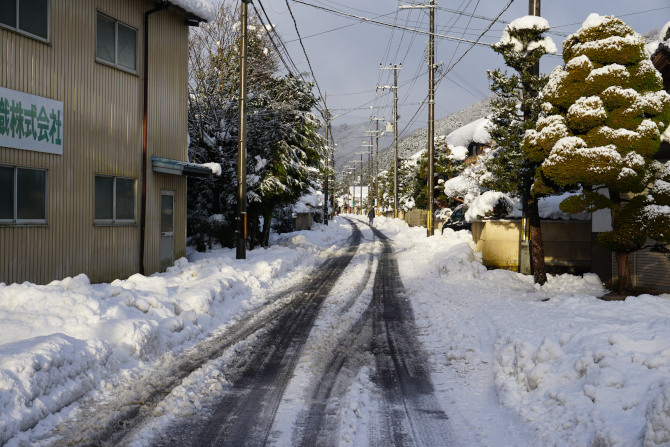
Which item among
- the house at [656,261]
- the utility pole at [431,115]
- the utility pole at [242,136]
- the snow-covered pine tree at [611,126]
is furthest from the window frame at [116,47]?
the utility pole at [431,115]

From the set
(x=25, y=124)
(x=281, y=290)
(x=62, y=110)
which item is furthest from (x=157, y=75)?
(x=281, y=290)

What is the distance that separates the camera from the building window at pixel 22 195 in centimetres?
971

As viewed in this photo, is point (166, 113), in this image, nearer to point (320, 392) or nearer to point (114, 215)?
point (114, 215)

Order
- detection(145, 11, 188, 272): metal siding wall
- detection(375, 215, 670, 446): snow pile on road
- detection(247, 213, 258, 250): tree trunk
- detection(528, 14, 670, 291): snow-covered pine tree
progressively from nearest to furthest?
detection(375, 215, 670, 446): snow pile on road, detection(528, 14, 670, 291): snow-covered pine tree, detection(145, 11, 188, 272): metal siding wall, detection(247, 213, 258, 250): tree trunk

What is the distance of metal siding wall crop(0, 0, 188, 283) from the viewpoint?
9.99 metres

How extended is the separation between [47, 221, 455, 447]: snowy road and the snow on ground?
8 centimetres

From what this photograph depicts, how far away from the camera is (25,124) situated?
9992 millimetres

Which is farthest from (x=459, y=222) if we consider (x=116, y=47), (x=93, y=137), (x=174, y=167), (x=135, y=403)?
(x=135, y=403)

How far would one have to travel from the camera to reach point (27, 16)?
10.1 m

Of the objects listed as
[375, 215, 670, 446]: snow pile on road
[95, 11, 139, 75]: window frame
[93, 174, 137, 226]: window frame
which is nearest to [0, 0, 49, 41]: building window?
[95, 11, 139, 75]: window frame

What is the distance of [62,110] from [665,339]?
11.4m

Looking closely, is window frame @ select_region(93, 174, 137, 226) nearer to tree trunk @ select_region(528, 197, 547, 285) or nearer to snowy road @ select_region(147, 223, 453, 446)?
snowy road @ select_region(147, 223, 453, 446)

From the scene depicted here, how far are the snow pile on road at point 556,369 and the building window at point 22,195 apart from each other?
26.2 ft

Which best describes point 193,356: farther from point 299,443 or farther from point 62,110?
point 62,110
